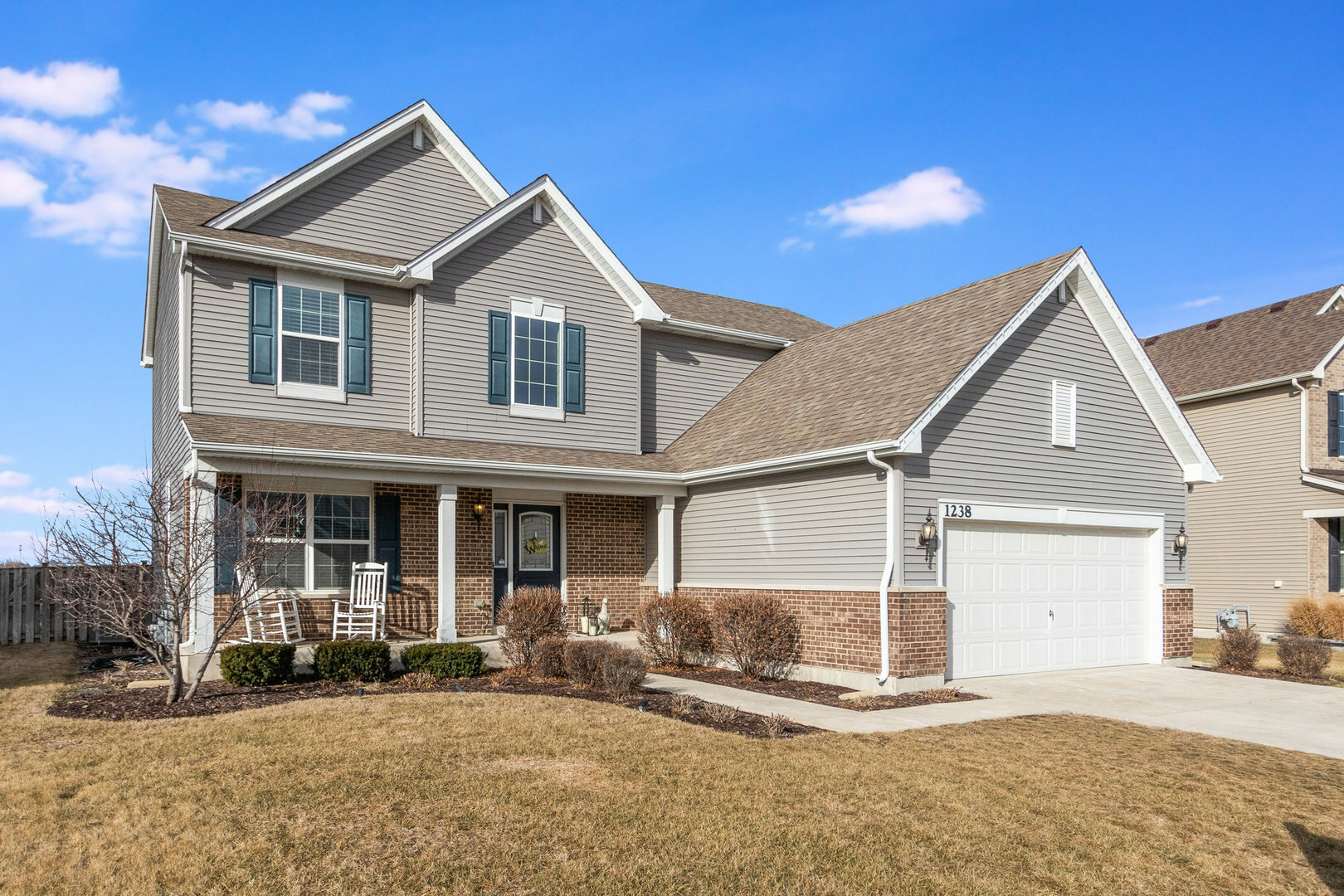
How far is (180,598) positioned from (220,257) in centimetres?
546

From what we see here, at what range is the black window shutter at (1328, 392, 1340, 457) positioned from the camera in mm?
21719

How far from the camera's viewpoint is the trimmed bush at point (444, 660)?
12.2 m

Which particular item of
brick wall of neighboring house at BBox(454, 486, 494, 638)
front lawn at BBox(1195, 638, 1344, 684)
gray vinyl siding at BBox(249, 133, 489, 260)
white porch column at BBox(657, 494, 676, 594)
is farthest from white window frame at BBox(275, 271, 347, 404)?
front lawn at BBox(1195, 638, 1344, 684)

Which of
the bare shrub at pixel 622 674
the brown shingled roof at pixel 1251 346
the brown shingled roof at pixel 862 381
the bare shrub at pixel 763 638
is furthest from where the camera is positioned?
the brown shingled roof at pixel 1251 346

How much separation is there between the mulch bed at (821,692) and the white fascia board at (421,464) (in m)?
3.19

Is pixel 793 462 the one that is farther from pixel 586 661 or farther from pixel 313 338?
pixel 313 338

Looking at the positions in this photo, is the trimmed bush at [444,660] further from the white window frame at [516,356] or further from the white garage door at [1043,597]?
the white garage door at [1043,597]

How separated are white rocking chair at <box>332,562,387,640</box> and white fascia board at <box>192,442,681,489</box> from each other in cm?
187

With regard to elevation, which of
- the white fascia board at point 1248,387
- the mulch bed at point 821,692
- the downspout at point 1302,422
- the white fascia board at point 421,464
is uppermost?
the white fascia board at point 1248,387

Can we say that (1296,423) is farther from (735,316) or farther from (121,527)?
(121,527)

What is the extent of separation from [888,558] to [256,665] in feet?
25.3

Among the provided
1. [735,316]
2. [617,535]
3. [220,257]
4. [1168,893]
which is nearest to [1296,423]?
[735,316]

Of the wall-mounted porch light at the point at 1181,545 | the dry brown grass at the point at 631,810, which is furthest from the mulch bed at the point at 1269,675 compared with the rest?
the dry brown grass at the point at 631,810

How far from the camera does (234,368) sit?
544 inches
